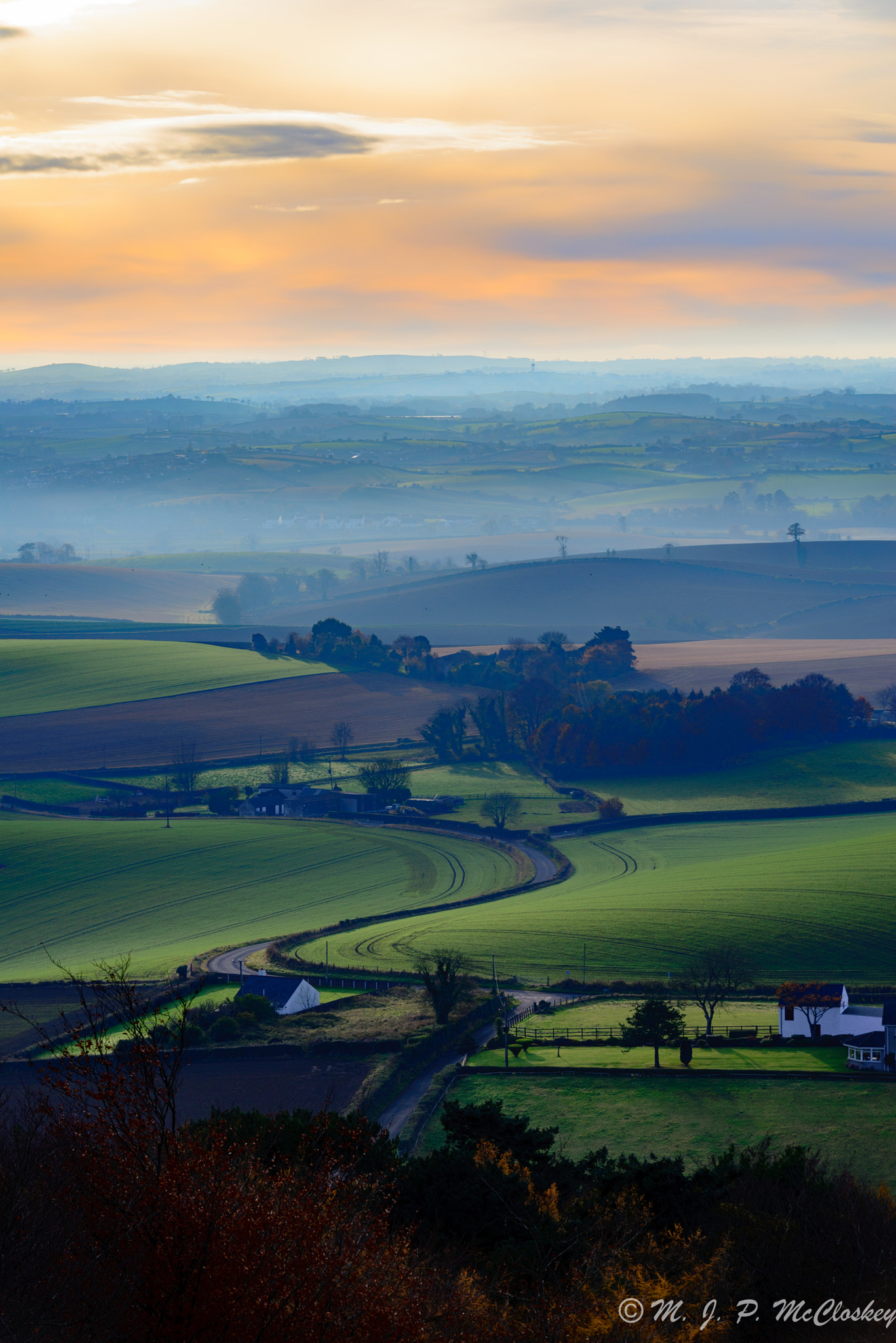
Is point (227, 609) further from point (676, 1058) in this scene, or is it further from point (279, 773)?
point (676, 1058)

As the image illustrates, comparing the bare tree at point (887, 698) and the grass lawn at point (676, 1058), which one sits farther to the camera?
the bare tree at point (887, 698)

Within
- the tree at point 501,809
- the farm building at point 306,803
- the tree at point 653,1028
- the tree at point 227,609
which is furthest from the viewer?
the tree at point 227,609

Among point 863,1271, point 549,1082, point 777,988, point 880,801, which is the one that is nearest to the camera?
point 863,1271

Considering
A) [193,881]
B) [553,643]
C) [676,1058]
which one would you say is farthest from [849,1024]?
[553,643]

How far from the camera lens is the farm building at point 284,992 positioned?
44.2 m

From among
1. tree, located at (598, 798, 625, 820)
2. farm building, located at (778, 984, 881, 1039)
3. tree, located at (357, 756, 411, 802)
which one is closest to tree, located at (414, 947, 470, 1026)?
farm building, located at (778, 984, 881, 1039)

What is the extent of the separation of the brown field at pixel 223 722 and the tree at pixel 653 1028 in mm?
61580

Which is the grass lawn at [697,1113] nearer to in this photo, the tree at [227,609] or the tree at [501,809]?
the tree at [501,809]

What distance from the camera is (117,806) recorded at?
83.3 metres

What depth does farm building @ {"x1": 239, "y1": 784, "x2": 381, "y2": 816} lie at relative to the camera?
82875 millimetres

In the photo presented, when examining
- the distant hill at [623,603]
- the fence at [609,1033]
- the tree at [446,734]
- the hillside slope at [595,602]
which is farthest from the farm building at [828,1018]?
the hillside slope at [595,602]

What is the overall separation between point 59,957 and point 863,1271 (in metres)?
43.0

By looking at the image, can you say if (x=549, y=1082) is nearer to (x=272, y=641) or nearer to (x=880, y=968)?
(x=880, y=968)

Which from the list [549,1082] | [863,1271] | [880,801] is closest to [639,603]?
[880,801]
